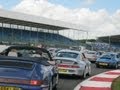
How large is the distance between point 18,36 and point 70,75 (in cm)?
5041

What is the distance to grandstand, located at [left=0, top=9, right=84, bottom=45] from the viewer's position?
63.0m

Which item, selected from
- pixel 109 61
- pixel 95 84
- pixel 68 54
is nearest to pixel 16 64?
pixel 95 84

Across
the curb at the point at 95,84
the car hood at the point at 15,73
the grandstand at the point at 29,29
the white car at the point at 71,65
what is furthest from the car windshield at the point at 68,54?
the grandstand at the point at 29,29

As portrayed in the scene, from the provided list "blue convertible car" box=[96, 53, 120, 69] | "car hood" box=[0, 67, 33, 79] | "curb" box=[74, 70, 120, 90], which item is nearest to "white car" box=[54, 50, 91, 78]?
"curb" box=[74, 70, 120, 90]

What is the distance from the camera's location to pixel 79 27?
84250 millimetres

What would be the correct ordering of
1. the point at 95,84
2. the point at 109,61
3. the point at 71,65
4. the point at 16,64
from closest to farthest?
the point at 16,64 → the point at 95,84 → the point at 71,65 → the point at 109,61

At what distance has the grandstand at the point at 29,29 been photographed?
62969 mm

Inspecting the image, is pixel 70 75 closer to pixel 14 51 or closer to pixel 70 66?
pixel 70 66

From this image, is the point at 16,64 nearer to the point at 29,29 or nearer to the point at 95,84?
the point at 95,84

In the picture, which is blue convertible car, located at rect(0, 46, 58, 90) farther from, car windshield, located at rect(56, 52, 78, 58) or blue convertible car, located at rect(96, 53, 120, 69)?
blue convertible car, located at rect(96, 53, 120, 69)

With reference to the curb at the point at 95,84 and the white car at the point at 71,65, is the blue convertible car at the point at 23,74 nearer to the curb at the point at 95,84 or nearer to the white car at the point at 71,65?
the curb at the point at 95,84

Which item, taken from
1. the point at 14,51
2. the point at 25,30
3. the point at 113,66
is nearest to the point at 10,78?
the point at 14,51

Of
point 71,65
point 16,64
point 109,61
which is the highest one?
point 16,64

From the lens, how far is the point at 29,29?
75.1 metres
